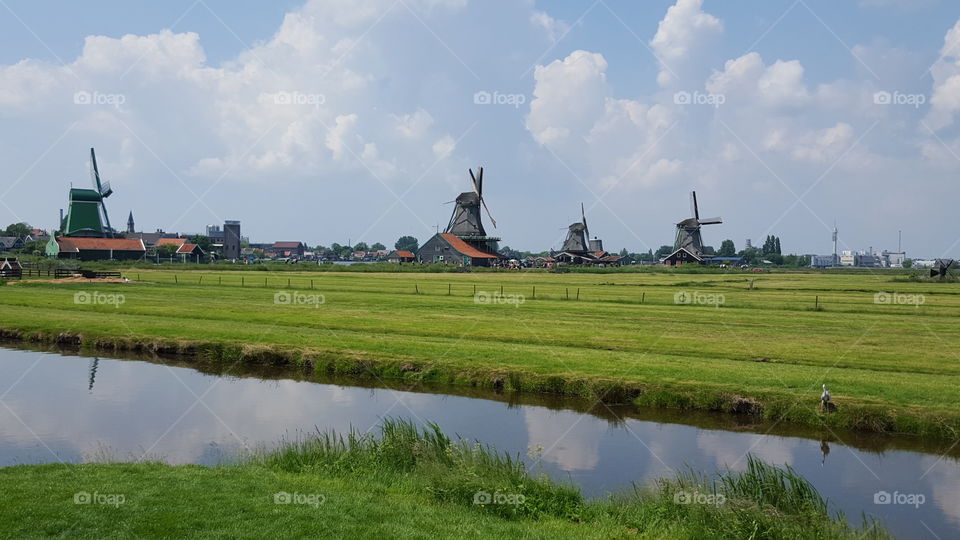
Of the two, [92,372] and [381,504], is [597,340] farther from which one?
[381,504]

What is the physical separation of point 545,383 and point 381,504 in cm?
1555

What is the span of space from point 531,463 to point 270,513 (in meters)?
8.18

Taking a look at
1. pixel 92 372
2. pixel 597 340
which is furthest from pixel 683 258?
pixel 92 372

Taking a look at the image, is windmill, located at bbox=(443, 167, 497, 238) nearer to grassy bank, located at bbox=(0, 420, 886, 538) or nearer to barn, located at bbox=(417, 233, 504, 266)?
barn, located at bbox=(417, 233, 504, 266)

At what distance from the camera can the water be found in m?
18.4

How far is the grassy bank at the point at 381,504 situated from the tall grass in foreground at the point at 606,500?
0.03 metres

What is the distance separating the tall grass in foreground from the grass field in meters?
10.4

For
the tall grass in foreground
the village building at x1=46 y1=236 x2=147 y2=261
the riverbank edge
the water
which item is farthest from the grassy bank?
the village building at x1=46 y1=236 x2=147 y2=261

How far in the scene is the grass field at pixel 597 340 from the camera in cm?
2608

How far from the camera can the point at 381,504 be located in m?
13.8

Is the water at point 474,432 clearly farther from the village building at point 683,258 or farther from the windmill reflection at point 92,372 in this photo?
the village building at point 683,258

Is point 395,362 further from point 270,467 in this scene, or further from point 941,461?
point 941,461

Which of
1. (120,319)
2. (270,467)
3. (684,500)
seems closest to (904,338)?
(684,500)

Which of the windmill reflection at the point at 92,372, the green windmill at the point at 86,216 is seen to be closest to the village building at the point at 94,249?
the green windmill at the point at 86,216
